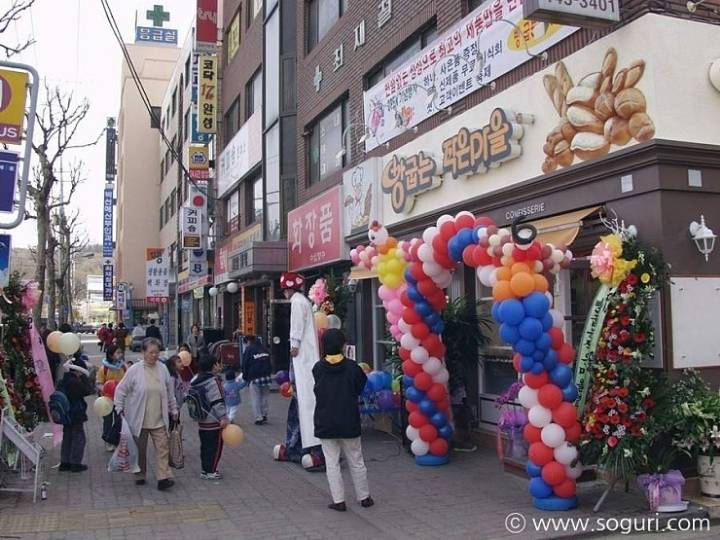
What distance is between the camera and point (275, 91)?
61.4 ft

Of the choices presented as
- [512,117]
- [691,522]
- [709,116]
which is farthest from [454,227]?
[691,522]

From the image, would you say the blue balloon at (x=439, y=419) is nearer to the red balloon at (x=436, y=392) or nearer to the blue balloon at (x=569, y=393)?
the red balloon at (x=436, y=392)

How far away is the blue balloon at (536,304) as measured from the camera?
617 centimetres

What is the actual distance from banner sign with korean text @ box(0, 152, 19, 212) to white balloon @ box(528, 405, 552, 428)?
16.8 feet

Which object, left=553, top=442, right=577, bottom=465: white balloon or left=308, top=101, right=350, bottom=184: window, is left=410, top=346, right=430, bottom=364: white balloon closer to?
left=553, top=442, right=577, bottom=465: white balloon

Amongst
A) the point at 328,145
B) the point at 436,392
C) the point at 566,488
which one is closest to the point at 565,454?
the point at 566,488

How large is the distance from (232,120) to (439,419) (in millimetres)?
18846

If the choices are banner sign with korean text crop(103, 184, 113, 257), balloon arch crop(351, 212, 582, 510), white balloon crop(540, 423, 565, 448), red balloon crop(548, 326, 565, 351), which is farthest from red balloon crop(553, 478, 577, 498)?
banner sign with korean text crop(103, 184, 113, 257)

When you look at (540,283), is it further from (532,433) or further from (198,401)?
(198,401)

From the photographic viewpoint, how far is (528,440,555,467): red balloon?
6.26 meters

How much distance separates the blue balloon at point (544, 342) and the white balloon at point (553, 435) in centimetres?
68

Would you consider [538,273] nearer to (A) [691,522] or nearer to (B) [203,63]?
(A) [691,522]

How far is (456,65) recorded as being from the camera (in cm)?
999

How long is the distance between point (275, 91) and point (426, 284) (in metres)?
12.1
